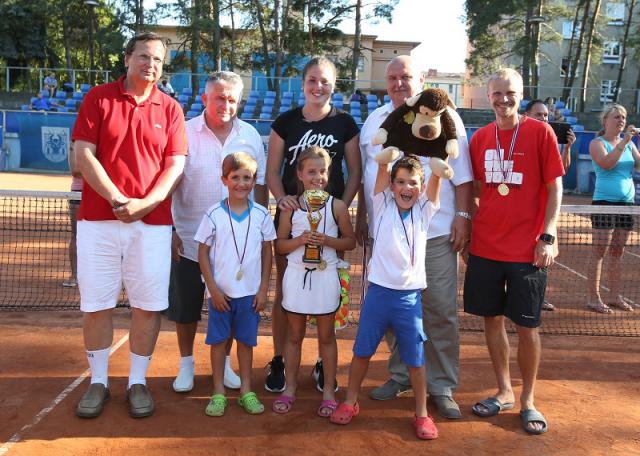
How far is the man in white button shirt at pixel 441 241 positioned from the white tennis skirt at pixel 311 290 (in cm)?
51

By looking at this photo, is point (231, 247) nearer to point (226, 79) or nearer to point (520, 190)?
point (226, 79)

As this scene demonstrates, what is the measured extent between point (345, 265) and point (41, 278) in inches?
215

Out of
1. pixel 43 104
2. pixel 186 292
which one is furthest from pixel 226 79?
pixel 43 104

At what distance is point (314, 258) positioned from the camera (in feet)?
13.4

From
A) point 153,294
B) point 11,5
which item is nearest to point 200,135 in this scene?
point 153,294

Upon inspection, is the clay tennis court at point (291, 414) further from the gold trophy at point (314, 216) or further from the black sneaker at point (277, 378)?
Answer: the gold trophy at point (314, 216)

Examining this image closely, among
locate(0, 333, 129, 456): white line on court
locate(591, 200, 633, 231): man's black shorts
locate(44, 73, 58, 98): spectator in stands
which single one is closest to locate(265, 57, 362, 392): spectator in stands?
locate(0, 333, 129, 456): white line on court

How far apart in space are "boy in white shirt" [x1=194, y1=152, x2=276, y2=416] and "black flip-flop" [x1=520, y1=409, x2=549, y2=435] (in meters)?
1.73

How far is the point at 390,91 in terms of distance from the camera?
13.6 ft

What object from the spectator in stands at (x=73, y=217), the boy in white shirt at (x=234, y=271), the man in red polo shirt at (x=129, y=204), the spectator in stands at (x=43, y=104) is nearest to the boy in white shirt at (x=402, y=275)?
the boy in white shirt at (x=234, y=271)

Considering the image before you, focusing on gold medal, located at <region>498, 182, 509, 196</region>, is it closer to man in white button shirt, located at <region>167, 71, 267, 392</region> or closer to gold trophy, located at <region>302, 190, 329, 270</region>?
gold trophy, located at <region>302, 190, 329, 270</region>

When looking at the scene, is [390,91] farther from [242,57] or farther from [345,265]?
[242,57]

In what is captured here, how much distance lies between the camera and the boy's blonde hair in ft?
13.3

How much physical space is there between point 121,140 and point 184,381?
1.80 meters
